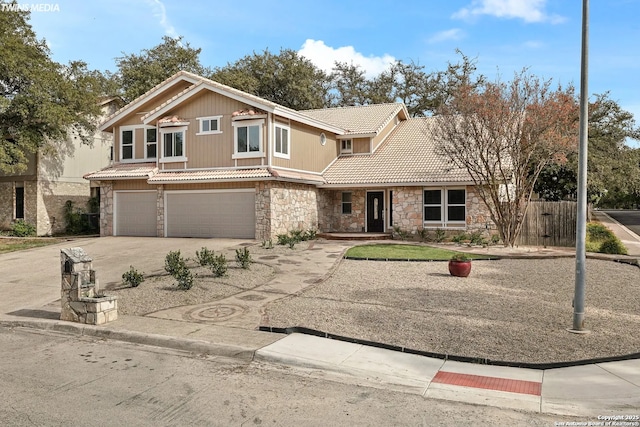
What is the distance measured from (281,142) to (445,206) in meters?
7.79

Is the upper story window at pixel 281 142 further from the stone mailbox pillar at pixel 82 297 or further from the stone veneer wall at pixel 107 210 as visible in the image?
the stone mailbox pillar at pixel 82 297

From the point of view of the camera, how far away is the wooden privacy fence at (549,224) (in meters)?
20.4

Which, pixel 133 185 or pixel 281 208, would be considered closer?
pixel 281 208

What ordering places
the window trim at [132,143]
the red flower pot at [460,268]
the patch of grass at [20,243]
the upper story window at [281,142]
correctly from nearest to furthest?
the red flower pot at [460,268] < the patch of grass at [20,243] < the upper story window at [281,142] < the window trim at [132,143]

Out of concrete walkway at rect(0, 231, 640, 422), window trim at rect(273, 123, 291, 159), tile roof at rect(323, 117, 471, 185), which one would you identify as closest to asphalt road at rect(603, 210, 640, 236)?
tile roof at rect(323, 117, 471, 185)

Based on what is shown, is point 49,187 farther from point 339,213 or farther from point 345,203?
point 345,203

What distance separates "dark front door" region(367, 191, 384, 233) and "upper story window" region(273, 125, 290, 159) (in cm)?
489

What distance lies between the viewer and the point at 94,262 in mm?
16469

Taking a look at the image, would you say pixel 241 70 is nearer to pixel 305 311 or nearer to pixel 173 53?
pixel 173 53

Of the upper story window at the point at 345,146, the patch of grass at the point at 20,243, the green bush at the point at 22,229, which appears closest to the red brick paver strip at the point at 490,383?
the patch of grass at the point at 20,243

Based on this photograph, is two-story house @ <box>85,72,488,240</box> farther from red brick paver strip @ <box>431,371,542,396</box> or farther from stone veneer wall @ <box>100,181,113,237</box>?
red brick paver strip @ <box>431,371,542,396</box>

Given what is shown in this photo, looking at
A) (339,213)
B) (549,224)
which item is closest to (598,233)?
(549,224)

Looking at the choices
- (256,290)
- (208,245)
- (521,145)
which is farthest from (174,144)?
(521,145)

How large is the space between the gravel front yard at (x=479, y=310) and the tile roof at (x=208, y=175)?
7.42m
